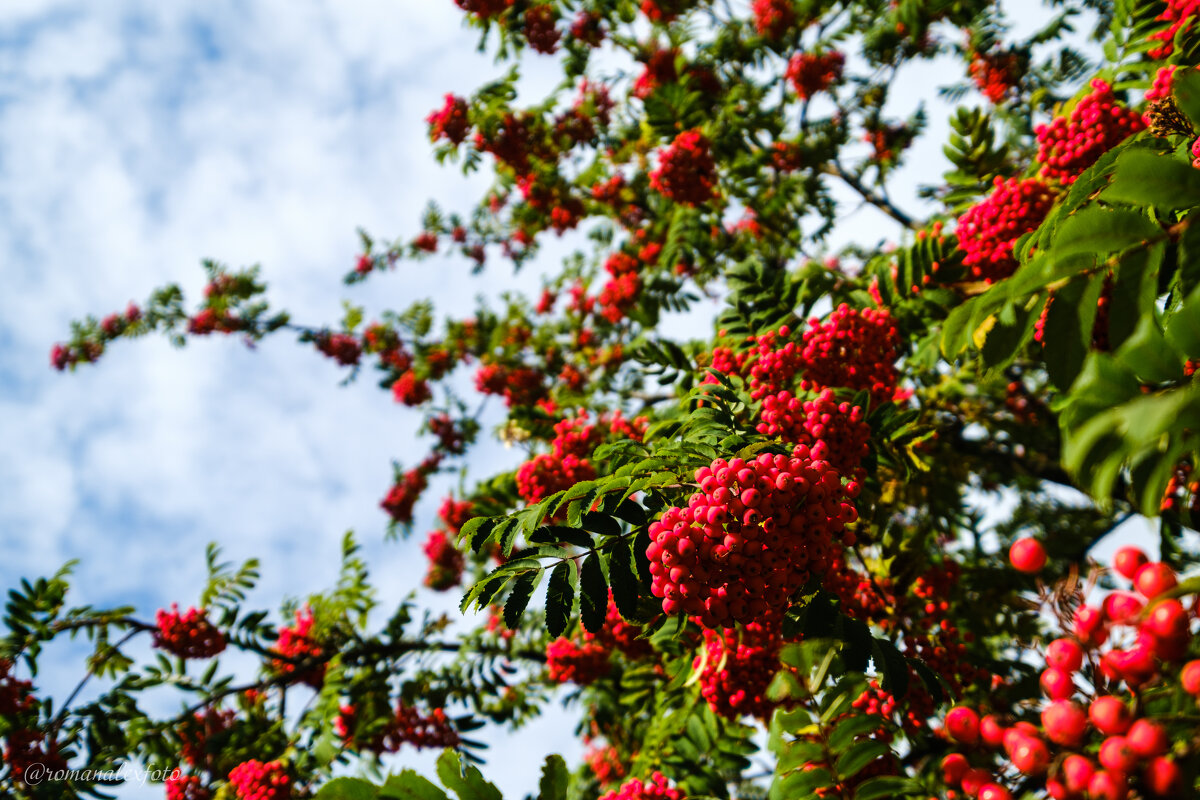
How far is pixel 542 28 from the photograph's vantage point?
609cm

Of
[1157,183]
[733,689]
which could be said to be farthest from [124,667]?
[1157,183]

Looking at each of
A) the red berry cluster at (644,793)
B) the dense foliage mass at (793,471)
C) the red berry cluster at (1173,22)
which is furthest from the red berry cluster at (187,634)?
the red berry cluster at (1173,22)

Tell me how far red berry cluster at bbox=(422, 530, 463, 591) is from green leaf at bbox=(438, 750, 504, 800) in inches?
254

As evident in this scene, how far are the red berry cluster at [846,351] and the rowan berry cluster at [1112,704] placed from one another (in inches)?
57.1

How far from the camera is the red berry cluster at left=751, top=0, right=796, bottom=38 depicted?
6383 millimetres

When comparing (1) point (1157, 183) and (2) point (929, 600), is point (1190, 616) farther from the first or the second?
(2) point (929, 600)

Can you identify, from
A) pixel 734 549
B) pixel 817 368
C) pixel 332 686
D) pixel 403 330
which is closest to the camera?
pixel 734 549

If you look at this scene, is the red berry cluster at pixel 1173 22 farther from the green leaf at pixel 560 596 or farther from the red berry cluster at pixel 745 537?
the green leaf at pixel 560 596

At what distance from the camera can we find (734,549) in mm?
1827

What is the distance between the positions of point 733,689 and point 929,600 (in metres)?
1.38

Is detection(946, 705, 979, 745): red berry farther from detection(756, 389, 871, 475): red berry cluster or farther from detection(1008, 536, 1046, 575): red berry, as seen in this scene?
detection(756, 389, 871, 475): red berry cluster

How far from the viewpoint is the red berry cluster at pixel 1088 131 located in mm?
2799

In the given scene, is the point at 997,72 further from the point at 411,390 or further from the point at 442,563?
the point at 442,563

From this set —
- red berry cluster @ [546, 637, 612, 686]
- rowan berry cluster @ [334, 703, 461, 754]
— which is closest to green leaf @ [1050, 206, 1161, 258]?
red berry cluster @ [546, 637, 612, 686]
